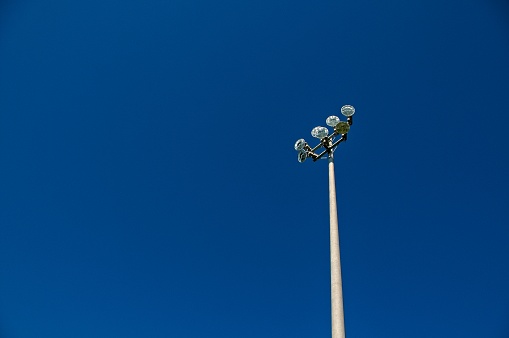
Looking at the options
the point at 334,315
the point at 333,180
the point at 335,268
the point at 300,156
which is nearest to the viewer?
the point at 334,315

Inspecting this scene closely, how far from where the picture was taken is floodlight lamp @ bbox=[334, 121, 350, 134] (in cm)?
877

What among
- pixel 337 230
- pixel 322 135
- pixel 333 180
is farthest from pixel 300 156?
pixel 337 230

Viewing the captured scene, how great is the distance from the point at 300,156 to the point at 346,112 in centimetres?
175

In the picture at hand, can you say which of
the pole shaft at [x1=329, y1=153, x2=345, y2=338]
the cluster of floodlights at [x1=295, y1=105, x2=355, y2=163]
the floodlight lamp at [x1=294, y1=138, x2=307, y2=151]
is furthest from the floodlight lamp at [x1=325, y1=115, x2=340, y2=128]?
the pole shaft at [x1=329, y1=153, x2=345, y2=338]

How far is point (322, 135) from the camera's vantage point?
29.4ft

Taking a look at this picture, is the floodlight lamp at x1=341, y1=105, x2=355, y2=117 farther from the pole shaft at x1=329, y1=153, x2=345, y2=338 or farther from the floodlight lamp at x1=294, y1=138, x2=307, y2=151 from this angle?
the pole shaft at x1=329, y1=153, x2=345, y2=338

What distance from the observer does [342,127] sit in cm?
879

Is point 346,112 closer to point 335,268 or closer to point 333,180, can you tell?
point 333,180

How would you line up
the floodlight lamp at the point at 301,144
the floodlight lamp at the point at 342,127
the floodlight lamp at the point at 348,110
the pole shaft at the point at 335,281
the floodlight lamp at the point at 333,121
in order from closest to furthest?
the pole shaft at the point at 335,281
the floodlight lamp at the point at 342,127
the floodlight lamp at the point at 333,121
the floodlight lamp at the point at 348,110
the floodlight lamp at the point at 301,144

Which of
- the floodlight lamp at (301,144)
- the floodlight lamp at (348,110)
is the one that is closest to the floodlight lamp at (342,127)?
the floodlight lamp at (348,110)

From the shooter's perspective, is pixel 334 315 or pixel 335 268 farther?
pixel 335 268

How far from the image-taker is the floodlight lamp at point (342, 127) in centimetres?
877

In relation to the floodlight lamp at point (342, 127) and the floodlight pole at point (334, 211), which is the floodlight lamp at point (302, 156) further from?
the floodlight lamp at point (342, 127)

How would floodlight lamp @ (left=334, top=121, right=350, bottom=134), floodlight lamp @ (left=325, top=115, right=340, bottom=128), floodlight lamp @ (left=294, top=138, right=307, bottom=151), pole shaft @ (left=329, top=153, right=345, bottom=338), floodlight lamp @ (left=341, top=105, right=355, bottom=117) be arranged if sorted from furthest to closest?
floodlight lamp @ (left=294, top=138, right=307, bottom=151), floodlight lamp @ (left=341, top=105, right=355, bottom=117), floodlight lamp @ (left=325, top=115, right=340, bottom=128), floodlight lamp @ (left=334, top=121, right=350, bottom=134), pole shaft @ (left=329, top=153, right=345, bottom=338)
